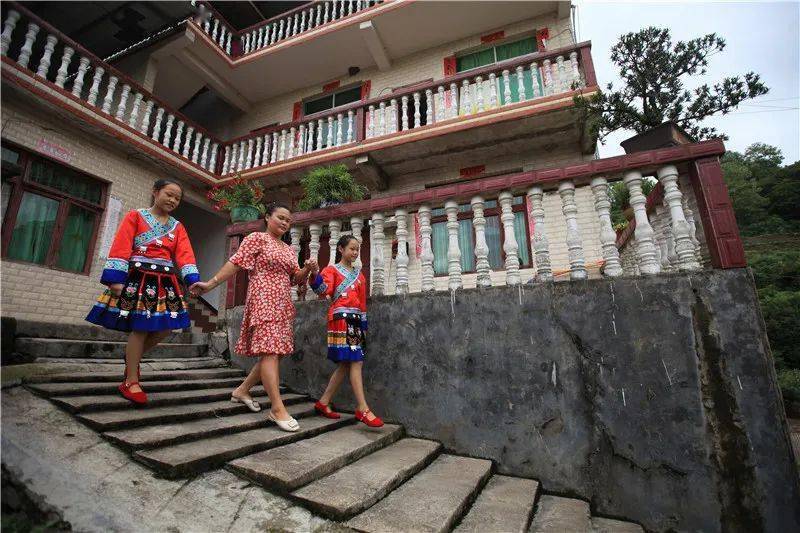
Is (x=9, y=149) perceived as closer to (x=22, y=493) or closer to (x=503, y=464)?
(x=22, y=493)

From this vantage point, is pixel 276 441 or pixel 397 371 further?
pixel 397 371

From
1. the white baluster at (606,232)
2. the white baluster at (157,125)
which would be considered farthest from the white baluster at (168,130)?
the white baluster at (606,232)

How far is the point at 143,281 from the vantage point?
234 cm

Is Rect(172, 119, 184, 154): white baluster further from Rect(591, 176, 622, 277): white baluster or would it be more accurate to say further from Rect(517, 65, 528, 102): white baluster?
Rect(591, 176, 622, 277): white baluster

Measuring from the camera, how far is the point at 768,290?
27.6 feet

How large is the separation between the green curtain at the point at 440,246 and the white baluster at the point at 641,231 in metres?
3.99

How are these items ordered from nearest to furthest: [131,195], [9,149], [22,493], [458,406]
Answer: [22,493], [458,406], [9,149], [131,195]

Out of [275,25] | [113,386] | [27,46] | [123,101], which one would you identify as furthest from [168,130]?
[113,386]

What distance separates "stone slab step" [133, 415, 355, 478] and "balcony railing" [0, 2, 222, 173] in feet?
22.0

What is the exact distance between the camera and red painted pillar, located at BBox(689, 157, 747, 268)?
92.9 inches

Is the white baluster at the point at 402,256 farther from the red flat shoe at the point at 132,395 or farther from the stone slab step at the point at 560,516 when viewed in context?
the red flat shoe at the point at 132,395

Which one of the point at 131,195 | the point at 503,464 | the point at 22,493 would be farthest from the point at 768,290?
the point at 131,195

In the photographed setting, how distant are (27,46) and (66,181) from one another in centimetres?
199

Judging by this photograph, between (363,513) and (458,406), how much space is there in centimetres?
130
